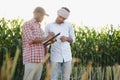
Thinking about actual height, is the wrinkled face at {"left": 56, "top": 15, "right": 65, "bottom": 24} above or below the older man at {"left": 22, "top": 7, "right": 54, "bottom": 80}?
above

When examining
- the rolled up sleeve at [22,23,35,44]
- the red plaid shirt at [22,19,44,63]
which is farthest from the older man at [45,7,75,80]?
the rolled up sleeve at [22,23,35,44]

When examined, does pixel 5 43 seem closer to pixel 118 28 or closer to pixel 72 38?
pixel 72 38

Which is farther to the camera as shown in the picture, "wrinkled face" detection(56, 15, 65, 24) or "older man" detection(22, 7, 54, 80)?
"wrinkled face" detection(56, 15, 65, 24)

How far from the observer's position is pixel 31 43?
4.70 m

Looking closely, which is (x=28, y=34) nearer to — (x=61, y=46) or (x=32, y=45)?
(x=32, y=45)

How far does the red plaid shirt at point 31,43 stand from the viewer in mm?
4680

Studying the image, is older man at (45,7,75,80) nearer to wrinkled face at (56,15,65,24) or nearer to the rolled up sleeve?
wrinkled face at (56,15,65,24)

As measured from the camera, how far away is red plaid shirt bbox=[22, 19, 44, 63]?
15.4 feet

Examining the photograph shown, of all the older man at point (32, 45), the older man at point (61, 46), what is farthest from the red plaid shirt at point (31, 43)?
the older man at point (61, 46)

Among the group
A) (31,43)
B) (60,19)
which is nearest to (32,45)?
(31,43)

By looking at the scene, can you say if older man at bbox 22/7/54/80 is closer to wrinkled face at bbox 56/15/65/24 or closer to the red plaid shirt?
the red plaid shirt

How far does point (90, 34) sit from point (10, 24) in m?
3.16

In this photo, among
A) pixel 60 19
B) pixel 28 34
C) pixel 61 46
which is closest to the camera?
pixel 28 34

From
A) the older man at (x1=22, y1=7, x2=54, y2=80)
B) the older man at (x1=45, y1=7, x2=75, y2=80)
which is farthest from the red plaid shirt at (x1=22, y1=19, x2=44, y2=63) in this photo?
the older man at (x1=45, y1=7, x2=75, y2=80)
